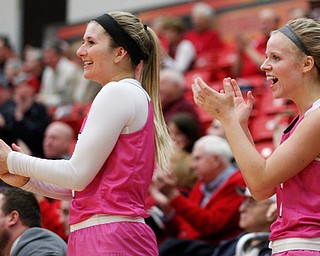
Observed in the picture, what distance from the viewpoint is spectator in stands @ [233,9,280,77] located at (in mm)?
8758

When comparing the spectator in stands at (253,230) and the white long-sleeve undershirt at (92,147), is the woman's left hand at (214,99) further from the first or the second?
the spectator in stands at (253,230)

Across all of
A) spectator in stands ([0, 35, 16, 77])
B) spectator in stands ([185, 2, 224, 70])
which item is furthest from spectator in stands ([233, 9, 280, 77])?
spectator in stands ([0, 35, 16, 77])

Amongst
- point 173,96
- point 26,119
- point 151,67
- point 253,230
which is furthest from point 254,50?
point 151,67

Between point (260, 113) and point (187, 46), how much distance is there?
2.77m

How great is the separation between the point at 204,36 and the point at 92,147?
27.0ft

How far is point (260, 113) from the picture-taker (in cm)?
778

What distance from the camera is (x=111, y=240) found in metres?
2.77

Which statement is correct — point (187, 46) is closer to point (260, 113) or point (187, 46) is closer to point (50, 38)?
point (260, 113)

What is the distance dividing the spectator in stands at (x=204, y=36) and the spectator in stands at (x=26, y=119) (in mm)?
3009

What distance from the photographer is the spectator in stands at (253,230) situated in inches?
169

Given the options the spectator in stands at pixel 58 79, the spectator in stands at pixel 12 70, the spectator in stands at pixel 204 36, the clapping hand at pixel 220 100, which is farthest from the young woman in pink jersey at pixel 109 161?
the spectator in stands at pixel 12 70

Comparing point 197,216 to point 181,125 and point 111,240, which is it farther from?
point 111,240

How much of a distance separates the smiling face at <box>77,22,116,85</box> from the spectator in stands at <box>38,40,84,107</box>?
8.08 meters

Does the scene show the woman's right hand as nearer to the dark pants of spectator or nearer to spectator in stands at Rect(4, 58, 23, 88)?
Answer: the dark pants of spectator
